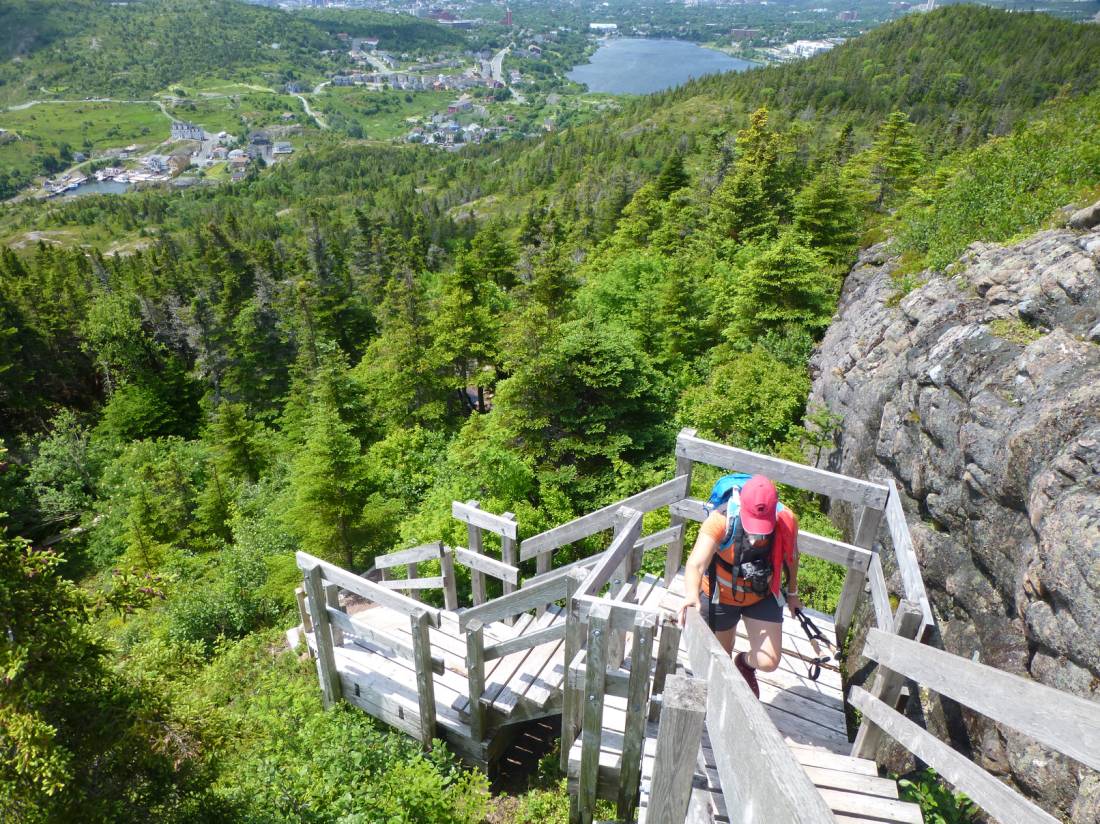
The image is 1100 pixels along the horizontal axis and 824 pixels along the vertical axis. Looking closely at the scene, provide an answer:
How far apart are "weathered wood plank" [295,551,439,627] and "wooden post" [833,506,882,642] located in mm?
3589

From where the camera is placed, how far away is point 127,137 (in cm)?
18062

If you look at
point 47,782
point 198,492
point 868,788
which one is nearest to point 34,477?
point 198,492

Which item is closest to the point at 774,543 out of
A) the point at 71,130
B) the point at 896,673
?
the point at 896,673

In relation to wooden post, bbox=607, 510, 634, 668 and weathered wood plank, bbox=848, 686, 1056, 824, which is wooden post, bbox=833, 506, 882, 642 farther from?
wooden post, bbox=607, 510, 634, 668

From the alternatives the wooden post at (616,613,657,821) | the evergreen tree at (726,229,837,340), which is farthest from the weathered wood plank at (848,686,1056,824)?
the evergreen tree at (726,229,837,340)

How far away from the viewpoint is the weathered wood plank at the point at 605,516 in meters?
5.55

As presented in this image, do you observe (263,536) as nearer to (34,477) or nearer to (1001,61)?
(34,477)

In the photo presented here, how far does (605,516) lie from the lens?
5684mm

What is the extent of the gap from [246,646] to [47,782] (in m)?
5.93

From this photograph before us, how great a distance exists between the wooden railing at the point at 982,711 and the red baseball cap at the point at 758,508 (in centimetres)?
84

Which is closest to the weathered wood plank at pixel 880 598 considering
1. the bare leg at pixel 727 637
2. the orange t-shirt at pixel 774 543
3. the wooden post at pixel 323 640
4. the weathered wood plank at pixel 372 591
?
the orange t-shirt at pixel 774 543

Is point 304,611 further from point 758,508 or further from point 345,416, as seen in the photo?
point 345,416

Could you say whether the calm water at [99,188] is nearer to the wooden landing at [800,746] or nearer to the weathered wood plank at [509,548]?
the weathered wood plank at [509,548]

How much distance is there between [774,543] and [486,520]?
10.8 ft
